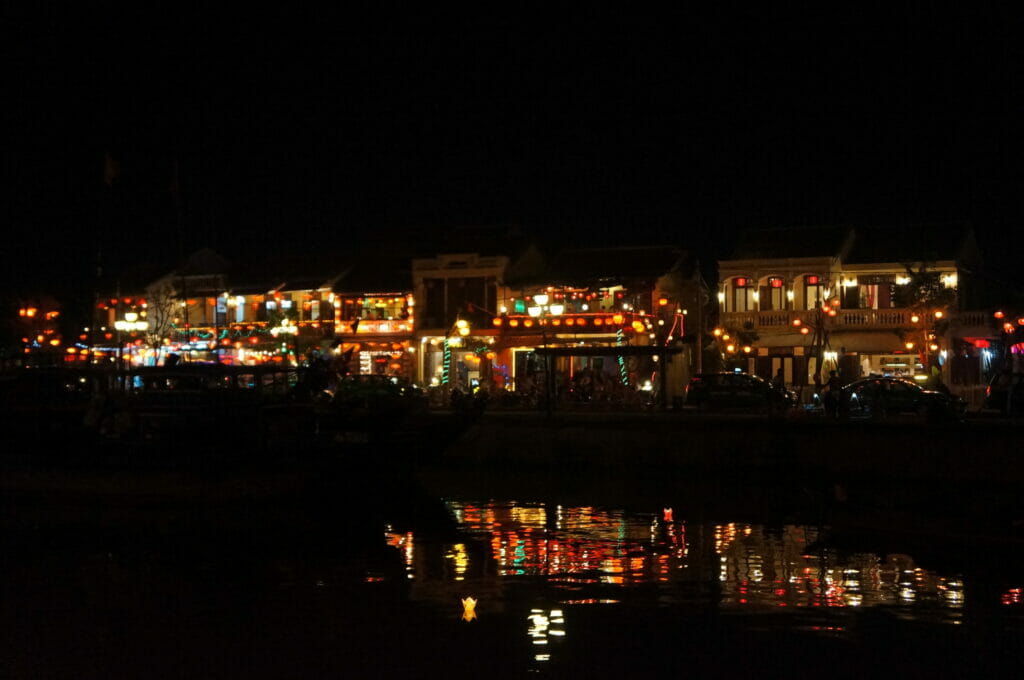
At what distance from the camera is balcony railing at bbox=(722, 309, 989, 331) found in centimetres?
4231

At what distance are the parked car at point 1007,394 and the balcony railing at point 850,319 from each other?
6.76 meters

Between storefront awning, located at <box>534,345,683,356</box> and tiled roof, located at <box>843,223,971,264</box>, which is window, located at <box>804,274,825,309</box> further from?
storefront awning, located at <box>534,345,683,356</box>

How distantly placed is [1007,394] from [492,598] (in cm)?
2309

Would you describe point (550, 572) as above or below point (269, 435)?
below

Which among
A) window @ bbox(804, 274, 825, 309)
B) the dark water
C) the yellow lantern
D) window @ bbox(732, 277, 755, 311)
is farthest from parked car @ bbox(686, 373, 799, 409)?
the yellow lantern

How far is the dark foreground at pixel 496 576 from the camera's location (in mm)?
12453

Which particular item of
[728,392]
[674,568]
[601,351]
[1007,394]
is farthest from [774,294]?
[674,568]

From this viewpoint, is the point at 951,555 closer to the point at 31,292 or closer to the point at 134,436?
the point at 134,436

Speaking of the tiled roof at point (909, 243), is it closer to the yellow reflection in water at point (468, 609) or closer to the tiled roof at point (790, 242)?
the tiled roof at point (790, 242)

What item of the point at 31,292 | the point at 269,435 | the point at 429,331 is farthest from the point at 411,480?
the point at 31,292

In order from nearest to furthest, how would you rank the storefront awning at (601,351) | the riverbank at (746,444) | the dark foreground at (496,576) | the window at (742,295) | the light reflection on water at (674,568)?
the dark foreground at (496,576) < the light reflection on water at (674,568) < the riverbank at (746,444) < the storefront awning at (601,351) < the window at (742,295)

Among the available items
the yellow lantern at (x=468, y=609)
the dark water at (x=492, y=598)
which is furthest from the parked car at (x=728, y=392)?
the yellow lantern at (x=468, y=609)

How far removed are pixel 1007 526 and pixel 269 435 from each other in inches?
568

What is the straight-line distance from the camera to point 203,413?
23688 mm
